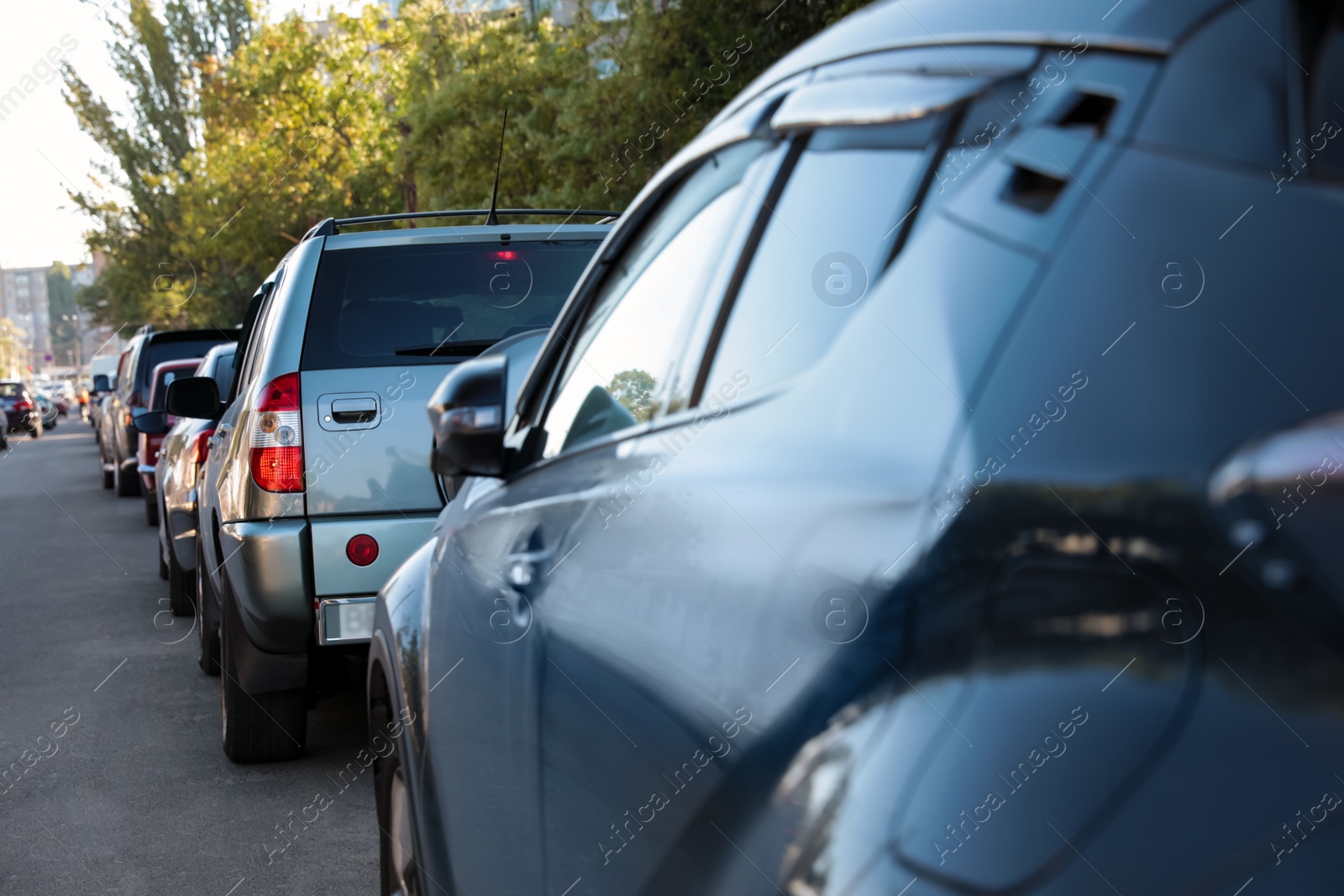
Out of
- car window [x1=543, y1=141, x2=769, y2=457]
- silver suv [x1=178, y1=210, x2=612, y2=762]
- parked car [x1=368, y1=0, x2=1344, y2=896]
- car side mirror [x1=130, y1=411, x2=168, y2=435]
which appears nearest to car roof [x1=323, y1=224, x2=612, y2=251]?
silver suv [x1=178, y1=210, x2=612, y2=762]

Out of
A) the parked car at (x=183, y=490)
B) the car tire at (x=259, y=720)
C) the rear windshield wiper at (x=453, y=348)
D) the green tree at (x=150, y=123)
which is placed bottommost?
the green tree at (x=150, y=123)

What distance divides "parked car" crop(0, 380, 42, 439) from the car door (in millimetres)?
42933

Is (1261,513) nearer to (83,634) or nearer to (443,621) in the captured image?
(443,621)

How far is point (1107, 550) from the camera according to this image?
0.95m

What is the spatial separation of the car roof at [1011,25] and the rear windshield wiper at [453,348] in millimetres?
3579

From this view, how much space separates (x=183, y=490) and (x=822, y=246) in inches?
291

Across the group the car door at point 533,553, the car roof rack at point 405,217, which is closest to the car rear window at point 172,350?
the car roof rack at point 405,217

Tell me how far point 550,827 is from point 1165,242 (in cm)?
115

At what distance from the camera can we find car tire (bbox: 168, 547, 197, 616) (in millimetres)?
9117

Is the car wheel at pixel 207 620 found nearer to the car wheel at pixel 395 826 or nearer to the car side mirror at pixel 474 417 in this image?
the car wheel at pixel 395 826

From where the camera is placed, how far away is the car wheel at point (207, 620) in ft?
20.7

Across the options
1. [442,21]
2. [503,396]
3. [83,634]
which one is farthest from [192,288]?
[503,396]

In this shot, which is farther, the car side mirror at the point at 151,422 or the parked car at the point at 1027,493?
the car side mirror at the point at 151,422

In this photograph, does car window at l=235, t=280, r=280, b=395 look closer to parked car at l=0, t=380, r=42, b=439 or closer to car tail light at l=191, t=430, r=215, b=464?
car tail light at l=191, t=430, r=215, b=464
